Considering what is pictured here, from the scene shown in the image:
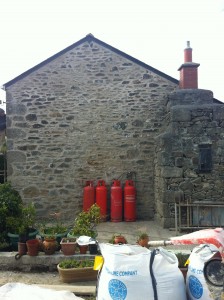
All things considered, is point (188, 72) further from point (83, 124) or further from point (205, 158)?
point (83, 124)

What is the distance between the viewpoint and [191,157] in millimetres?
7816

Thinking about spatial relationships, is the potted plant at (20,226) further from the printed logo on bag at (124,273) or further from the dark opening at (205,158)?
the dark opening at (205,158)

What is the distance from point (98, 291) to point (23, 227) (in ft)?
9.30

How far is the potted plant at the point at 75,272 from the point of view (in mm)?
4379

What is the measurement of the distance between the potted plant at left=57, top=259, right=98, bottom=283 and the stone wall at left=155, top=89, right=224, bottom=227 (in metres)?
3.70

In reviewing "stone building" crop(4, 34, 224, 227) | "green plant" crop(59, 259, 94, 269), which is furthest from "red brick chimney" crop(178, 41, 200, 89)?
"green plant" crop(59, 259, 94, 269)

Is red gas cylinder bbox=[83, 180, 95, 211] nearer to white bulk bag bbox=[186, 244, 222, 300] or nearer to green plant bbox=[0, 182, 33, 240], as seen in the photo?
green plant bbox=[0, 182, 33, 240]

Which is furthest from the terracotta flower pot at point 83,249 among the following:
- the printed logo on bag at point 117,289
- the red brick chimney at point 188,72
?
the red brick chimney at point 188,72

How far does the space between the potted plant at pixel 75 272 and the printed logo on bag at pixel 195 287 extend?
177cm

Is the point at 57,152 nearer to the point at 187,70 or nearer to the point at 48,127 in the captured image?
the point at 48,127

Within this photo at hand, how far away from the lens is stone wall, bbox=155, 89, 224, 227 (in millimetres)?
7766

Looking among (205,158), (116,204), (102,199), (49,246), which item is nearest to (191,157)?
(205,158)

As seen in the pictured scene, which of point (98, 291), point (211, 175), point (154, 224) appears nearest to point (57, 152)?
point (154, 224)

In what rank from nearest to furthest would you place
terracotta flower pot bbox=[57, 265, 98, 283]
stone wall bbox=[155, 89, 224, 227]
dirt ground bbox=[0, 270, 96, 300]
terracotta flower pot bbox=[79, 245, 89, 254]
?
dirt ground bbox=[0, 270, 96, 300]
terracotta flower pot bbox=[57, 265, 98, 283]
terracotta flower pot bbox=[79, 245, 89, 254]
stone wall bbox=[155, 89, 224, 227]
